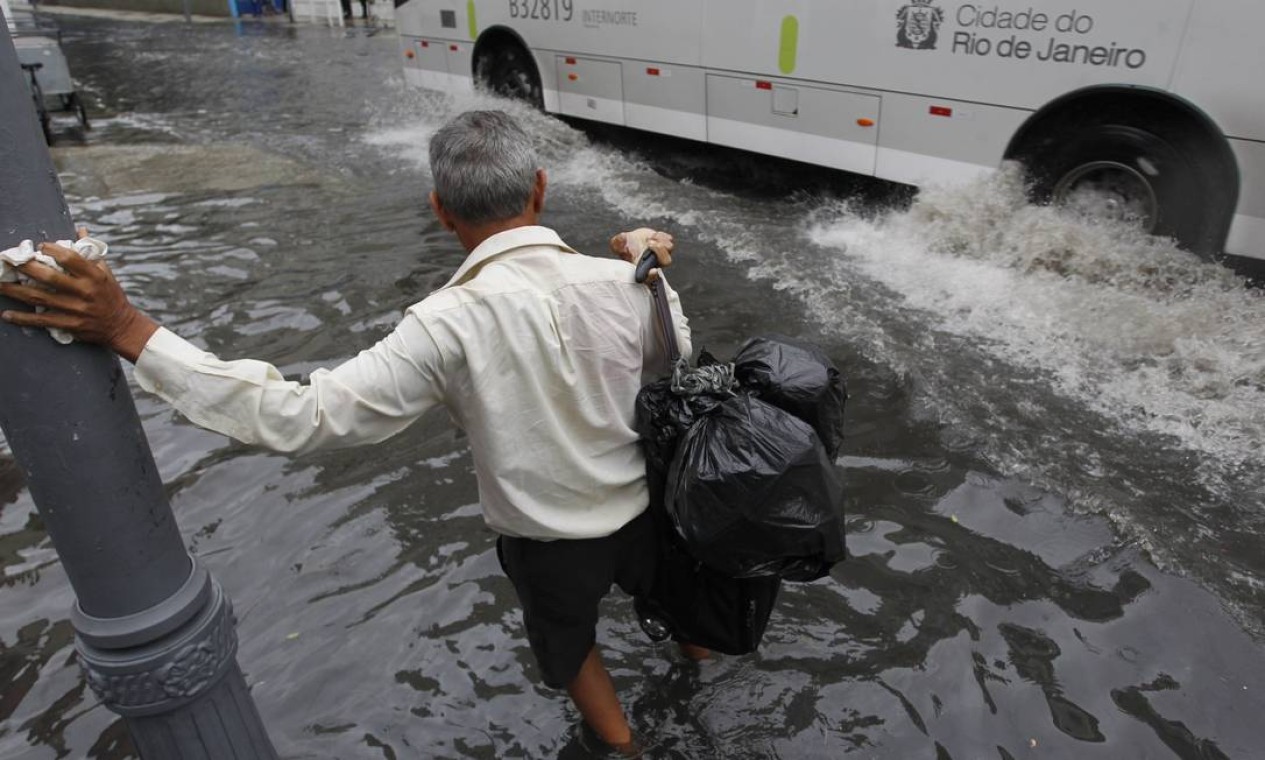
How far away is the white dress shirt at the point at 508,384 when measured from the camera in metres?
1.74

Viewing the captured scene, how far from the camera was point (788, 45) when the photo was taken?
23.4 ft

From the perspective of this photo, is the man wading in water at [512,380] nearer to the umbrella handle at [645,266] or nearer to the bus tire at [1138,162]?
the umbrella handle at [645,266]

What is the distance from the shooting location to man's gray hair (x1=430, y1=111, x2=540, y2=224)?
196 centimetres

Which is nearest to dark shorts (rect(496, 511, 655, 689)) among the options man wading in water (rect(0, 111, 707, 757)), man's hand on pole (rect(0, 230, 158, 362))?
man wading in water (rect(0, 111, 707, 757))

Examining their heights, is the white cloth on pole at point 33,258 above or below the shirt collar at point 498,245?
above

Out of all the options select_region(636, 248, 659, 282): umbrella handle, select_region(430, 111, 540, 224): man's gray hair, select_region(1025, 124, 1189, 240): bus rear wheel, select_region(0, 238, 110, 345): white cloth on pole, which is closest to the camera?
select_region(0, 238, 110, 345): white cloth on pole

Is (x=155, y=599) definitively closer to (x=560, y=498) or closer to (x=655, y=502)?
(x=560, y=498)

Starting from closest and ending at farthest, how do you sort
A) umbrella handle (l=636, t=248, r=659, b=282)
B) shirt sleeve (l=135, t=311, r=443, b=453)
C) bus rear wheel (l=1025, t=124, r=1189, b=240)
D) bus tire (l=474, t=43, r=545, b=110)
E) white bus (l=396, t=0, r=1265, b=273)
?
shirt sleeve (l=135, t=311, r=443, b=453)
umbrella handle (l=636, t=248, r=659, b=282)
white bus (l=396, t=0, r=1265, b=273)
bus rear wheel (l=1025, t=124, r=1189, b=240)
bus tire (l=474, t=43, r=545, b=110)

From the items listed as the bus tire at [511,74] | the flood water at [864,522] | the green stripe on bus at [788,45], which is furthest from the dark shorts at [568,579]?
the bus tire at [511,74]

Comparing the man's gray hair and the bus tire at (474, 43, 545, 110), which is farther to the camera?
the bus tire at (474, 43, 545, 110)

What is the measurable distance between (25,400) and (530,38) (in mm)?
9219

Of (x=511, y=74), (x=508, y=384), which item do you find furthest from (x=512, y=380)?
(x=511, y=74)

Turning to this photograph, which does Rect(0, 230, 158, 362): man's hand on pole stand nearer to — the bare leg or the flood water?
the bare leg

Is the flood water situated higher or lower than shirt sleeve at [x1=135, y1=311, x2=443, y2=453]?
lower
